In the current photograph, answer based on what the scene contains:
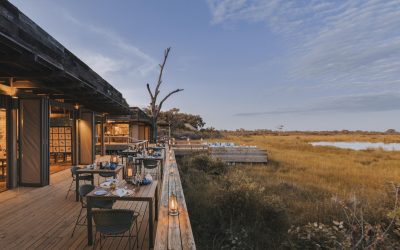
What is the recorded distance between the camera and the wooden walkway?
340 cm

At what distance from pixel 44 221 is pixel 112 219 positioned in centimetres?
225

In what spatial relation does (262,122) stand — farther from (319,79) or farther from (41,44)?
(41,44)

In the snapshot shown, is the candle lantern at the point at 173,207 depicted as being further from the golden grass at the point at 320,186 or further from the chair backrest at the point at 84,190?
the golden grass at the point at 320,186

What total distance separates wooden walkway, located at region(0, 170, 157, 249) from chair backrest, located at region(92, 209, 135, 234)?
679 mm

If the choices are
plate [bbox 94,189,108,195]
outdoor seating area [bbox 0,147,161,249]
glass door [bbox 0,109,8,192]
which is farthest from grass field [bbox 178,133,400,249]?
glass door [bbox 0,109,8,192]

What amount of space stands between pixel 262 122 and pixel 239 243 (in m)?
66.1

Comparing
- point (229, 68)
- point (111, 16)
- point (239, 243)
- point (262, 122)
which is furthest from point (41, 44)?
point (262, 122)

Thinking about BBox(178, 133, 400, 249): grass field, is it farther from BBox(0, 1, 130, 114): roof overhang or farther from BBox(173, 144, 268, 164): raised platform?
BBox(173, 144, 268, 164): raised platform

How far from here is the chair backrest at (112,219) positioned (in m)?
Answer: 2.80

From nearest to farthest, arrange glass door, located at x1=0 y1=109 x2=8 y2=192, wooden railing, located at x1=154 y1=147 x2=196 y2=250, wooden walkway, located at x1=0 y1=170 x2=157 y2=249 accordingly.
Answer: wooden railing, located at x1=154 y1=147 x2=196 y2=250 → wooden walkway, located at x1=0 y1=170 x2=157 y2=249 → glass door, located at x1=0 y1=109 x2=8 y2=192

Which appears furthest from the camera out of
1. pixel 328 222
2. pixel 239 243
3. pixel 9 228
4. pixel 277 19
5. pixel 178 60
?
pixel 178 60

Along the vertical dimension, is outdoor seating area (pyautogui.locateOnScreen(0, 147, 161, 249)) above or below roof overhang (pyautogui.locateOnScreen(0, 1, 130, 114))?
below

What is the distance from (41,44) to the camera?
3197 mm

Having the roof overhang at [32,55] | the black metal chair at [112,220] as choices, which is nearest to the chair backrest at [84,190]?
the black metal chair at [112,220]
